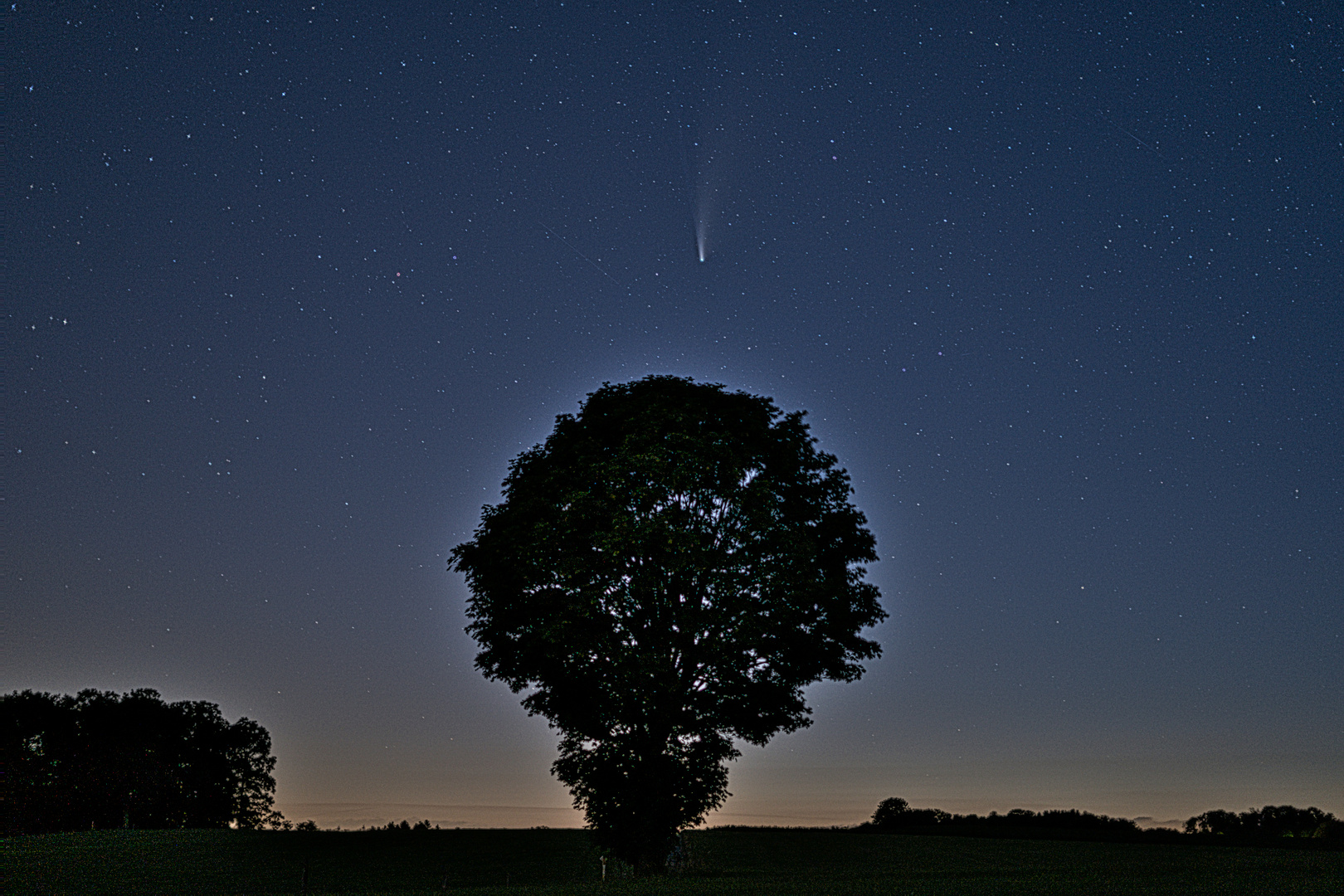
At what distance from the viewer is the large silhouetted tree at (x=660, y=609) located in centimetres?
3241

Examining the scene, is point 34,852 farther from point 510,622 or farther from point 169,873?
point 510,622

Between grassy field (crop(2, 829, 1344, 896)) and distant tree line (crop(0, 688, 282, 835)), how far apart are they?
25.4 meters

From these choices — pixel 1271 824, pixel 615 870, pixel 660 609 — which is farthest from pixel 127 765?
Answer: pixel 1271 824

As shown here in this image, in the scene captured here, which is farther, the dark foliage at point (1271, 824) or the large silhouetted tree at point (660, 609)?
the dark foliage at point (1271, 824)

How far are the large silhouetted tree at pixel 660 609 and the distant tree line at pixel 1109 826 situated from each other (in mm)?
37902

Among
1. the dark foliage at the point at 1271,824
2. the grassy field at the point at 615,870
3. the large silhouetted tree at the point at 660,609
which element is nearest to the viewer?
the grassy field at the point at 615,870

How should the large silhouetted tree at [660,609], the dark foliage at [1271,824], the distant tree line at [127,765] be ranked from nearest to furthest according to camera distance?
1. the large silhouetted tree at [660,609]
2. the dark foliage at [1271,824]
3. the distant tree line at [127,765]

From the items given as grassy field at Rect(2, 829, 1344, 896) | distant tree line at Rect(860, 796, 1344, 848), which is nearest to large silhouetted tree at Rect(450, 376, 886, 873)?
grassy field at Rect(2, 829, 1344, 896)

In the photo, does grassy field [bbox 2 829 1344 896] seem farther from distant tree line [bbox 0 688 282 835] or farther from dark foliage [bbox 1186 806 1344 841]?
distant tree line [bbox 0 688 282 835]

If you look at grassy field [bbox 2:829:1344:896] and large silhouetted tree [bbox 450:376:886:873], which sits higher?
large silhouetted tree [bbox 450:376:886:873]

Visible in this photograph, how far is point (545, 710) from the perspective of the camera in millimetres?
36281

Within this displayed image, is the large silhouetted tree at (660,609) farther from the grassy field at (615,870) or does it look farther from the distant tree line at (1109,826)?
the distant tree line at (1109,826)

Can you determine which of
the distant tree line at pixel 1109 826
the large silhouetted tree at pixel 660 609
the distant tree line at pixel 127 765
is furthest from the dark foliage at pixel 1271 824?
the distant tree line at pixel 127 765

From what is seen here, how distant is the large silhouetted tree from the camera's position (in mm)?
32406
